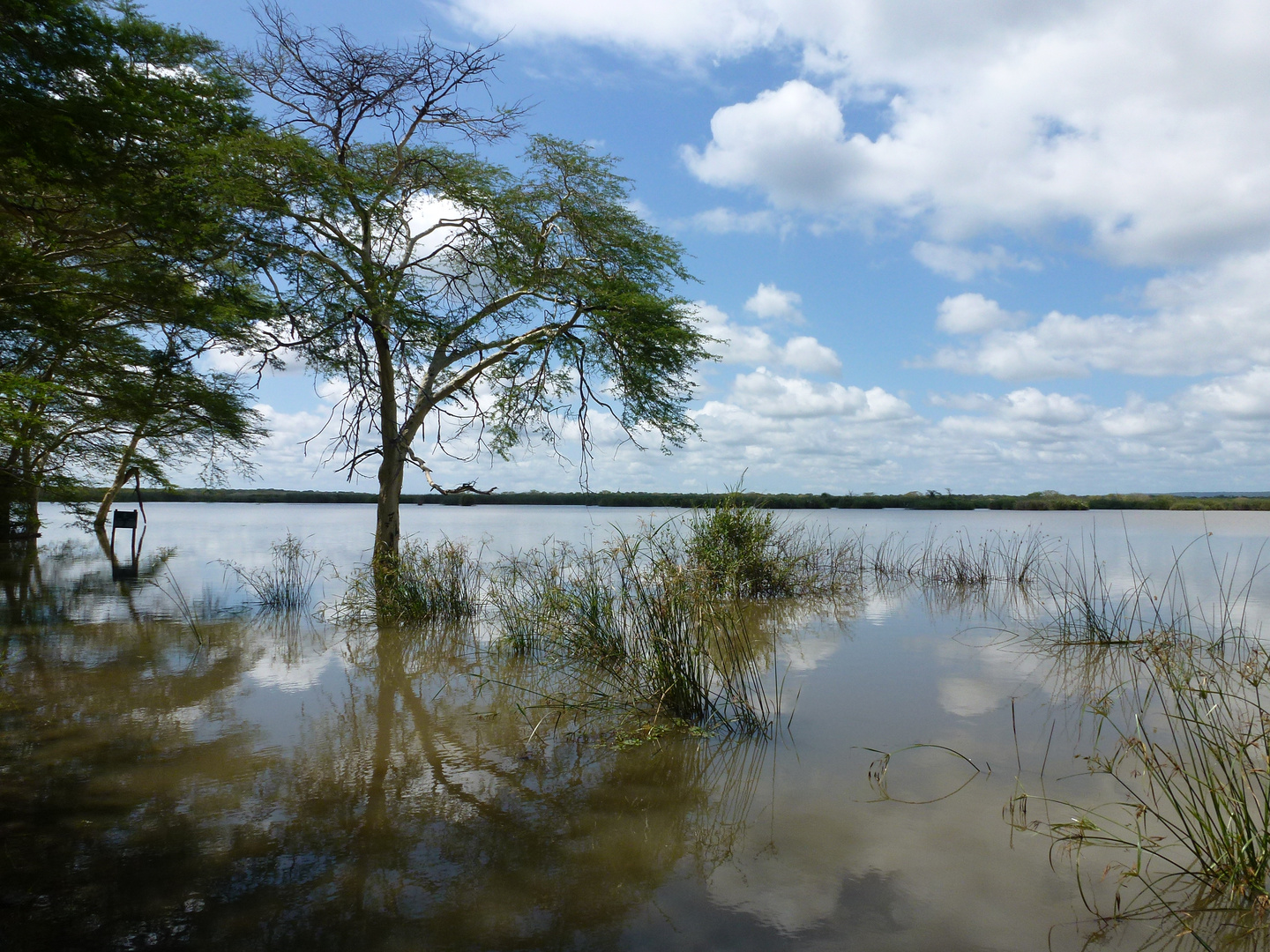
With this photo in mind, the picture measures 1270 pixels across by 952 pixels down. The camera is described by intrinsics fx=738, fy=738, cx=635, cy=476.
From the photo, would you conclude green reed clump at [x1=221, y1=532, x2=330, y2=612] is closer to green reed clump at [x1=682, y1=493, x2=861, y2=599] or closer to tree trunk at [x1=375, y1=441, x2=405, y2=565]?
tree trunk at [x1=375, y1=441, x2=405, y2=565]

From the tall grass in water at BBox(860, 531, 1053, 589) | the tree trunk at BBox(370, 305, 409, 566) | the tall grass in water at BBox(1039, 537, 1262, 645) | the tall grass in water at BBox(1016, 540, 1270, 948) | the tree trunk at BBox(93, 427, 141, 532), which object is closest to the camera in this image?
the tall grass in water at BBox(1016, 540, 1270, 948)

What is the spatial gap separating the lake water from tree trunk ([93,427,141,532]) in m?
11.5

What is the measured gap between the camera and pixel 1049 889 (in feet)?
10.8

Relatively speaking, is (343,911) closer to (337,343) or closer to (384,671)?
(384,671)

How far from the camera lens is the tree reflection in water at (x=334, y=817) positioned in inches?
118

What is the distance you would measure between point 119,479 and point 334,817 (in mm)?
25008

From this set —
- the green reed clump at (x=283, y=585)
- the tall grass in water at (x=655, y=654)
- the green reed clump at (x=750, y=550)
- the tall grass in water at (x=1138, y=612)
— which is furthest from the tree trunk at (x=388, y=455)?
the tall grass in water at (x=1138, y=612)

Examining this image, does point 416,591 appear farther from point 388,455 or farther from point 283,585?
point 283,585

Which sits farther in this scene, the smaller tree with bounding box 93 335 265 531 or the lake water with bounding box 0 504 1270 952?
the smaller tree with bounding box 93 335 265 531

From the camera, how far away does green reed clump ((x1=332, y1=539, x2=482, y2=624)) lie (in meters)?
10.2

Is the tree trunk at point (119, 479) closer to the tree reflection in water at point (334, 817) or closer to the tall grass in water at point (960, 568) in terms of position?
the tree reflection in water at point (334, 817)

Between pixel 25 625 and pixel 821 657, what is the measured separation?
10.4 meters

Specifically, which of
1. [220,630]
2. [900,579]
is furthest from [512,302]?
[900,579]

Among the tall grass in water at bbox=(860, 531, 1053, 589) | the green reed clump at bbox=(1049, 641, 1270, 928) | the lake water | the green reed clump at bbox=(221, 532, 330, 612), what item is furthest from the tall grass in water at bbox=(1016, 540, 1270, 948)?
the green reed clump at bbox=(221, 532, 330, 612)
